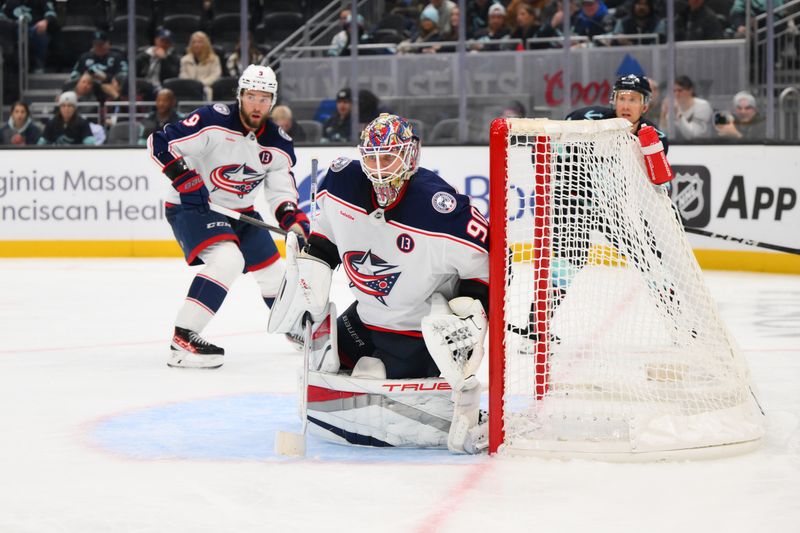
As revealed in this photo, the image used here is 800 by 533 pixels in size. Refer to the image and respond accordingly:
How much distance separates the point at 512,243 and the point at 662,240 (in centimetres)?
48

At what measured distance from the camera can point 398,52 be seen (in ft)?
29.8

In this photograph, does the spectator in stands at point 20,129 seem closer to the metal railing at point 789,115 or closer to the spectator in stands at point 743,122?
the spectator in stands at point 743,122

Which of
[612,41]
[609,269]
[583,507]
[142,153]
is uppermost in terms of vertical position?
[612,41]

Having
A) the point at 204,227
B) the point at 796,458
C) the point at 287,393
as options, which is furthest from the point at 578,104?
A: the point at 796,458

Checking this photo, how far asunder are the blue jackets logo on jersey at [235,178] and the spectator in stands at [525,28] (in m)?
4.50

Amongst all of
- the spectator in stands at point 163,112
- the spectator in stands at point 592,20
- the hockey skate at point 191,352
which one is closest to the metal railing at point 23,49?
the spectator in stands at point 163,112

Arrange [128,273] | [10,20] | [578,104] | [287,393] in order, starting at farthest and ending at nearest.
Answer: [10,20] < [578,104] < [128,273] < [287,393]

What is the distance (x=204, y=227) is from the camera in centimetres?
470

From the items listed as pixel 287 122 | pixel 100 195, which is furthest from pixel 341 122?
pixel 100 195

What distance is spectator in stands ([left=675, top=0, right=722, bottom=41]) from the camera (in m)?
8.59

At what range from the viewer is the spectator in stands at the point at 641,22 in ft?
28.6

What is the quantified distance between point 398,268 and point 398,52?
6.11 metres

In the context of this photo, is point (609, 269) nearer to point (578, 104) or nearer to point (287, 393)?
point (287, 393)

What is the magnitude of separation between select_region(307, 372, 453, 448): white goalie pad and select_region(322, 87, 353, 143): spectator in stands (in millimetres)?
5738
